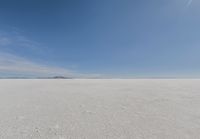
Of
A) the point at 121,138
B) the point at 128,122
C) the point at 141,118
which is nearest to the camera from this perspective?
the point at 121,138

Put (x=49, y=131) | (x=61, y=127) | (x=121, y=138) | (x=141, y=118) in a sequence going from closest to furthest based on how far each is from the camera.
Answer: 1. (x=121, y=138)
2. (x=49, y=131)
3. (x=61, y=127)
4. (x=141, y=118)

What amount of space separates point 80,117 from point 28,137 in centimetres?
129

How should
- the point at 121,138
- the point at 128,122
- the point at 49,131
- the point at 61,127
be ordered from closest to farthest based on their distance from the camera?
the point at 121,138, the point at 49,131, the point at 61,127, the point at 128,122

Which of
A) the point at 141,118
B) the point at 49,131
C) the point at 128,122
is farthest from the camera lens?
the point at 141,118

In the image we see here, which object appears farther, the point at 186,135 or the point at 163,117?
the point at 163,117

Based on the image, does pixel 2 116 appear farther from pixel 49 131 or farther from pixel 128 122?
pixel 128 122

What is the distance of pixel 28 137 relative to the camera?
217cm

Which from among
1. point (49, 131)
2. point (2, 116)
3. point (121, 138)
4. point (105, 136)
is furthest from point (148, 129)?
point (2, 116)

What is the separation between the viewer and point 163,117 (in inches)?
126

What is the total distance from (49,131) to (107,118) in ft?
4.64

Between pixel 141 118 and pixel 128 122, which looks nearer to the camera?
pixel 128 122

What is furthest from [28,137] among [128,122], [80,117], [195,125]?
[195,125]

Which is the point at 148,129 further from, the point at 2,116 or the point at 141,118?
the point at 2,116

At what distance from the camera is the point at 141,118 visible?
3094 millimetres
